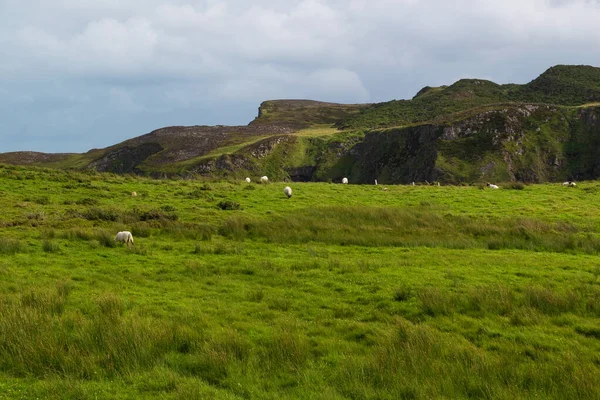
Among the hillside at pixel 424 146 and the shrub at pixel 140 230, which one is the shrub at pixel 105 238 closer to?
the shrub at pixel 140 230

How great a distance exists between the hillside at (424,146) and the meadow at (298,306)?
185ft

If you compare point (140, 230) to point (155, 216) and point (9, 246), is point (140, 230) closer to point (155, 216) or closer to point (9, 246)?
point (155, 216)

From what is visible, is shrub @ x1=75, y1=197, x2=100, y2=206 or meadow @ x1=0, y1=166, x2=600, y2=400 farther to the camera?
shrub @ x1=75, y1=197, x2=100, y2=206

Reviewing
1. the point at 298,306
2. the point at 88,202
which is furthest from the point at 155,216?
the point at 298,306

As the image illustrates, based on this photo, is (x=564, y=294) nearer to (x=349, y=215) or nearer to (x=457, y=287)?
(x=457, y=287)

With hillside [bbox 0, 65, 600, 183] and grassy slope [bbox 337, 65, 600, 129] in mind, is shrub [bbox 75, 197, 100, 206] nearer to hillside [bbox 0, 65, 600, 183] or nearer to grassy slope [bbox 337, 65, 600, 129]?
hillside [bbox 0, 65, 600, 183]

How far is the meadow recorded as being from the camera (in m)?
7.47

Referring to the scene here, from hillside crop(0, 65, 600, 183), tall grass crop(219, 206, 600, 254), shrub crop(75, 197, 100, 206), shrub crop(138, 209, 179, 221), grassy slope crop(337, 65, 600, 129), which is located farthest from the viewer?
grassy slope crop(337, 65, 600, 129)

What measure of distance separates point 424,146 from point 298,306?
79090mm

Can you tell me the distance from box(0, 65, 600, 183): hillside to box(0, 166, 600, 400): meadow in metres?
56.3

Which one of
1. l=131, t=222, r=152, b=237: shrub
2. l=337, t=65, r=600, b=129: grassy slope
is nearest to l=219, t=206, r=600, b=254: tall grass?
l=131, t=222, r=152, b=237: shrub

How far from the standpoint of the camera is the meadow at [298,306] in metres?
7.47

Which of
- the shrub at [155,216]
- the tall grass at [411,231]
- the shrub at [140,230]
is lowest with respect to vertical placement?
the tall grass at [411,231]

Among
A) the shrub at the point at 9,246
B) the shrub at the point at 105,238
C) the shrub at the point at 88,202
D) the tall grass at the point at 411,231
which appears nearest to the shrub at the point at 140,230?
the shrub at the point at 105,238
